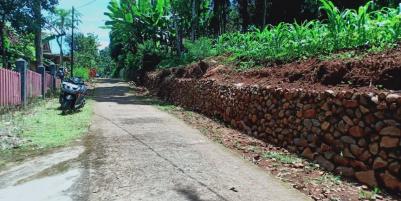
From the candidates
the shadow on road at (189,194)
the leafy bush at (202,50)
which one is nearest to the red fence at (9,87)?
the leafy bush at (202,50)

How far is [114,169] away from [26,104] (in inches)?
346

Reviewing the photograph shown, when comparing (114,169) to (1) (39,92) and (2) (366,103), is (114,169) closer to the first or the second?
(2) (366,103)

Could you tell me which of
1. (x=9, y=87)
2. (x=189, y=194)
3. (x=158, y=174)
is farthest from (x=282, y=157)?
(x=9, y=87)

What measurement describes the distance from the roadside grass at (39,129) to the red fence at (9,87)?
1.83 feet

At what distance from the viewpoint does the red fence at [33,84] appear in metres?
15.7

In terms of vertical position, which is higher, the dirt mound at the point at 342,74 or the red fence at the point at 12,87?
the dirt mound at the point at 342,74

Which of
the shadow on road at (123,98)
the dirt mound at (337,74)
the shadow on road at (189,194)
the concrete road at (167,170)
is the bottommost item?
the shadow on road at (189,194)

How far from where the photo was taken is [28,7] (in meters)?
18.0

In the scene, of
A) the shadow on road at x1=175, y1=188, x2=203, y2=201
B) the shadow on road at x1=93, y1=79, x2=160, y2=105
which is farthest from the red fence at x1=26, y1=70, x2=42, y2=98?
the shadow on road at x1=175, y1=188, x2=203, y2=201

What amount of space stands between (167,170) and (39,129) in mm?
4313

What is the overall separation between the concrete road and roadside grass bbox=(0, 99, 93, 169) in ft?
1.91

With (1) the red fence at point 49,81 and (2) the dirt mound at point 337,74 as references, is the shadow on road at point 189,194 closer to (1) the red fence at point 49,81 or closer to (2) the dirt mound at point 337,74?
(2) the dirt mound at point 337,74

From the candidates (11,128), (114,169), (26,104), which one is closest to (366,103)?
(114,169)

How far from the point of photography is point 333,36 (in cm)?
910
